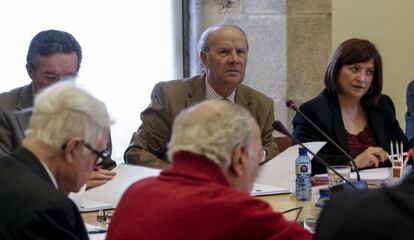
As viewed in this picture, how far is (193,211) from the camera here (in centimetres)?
174

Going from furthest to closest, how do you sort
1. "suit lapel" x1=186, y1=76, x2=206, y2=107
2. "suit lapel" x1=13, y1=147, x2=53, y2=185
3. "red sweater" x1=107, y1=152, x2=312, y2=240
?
"suit lapel" x1=186, y1=76, x2=206, y2=107 < "suit lapel" x1=13, y1=147, x2=53, y2=185 < "red sweater" x1=107, y1=152, x2=312, y2=240

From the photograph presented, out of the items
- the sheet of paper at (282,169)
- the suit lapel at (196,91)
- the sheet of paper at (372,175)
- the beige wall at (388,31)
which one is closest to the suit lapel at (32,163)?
the sheet of paper at (282,169)

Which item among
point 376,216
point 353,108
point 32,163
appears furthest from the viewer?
point 353,108

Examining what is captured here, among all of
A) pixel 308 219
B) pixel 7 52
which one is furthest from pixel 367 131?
pixel 7 52

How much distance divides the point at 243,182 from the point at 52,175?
51cm

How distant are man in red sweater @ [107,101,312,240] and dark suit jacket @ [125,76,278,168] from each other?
1673 mm

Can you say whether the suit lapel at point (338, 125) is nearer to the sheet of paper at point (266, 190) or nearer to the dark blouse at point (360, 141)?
the dark blouse at point (360, 141)

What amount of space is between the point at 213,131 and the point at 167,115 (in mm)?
1920

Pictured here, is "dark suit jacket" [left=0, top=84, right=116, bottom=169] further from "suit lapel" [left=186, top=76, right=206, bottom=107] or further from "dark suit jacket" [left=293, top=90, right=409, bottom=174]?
"dark suit jacket" [left=293, top=90, right=409, bottom=174]

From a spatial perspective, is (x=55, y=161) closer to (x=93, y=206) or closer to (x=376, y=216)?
(x=93, y=206)

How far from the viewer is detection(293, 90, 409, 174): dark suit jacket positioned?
3945 mm

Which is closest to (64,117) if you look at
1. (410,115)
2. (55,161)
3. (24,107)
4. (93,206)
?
(55,161)

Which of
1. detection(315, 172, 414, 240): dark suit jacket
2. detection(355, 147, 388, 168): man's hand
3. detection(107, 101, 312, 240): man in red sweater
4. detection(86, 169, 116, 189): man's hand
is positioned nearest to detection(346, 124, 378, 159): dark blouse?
detection(355, 147, 388, 168): man's hand

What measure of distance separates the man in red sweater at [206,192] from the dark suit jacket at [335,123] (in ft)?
6.42
